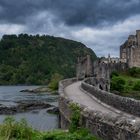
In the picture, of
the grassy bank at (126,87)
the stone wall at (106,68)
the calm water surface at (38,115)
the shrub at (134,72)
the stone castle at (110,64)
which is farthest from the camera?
the stone castle at (110,64)

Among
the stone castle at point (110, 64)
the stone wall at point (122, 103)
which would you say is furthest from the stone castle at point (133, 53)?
the stone wall at point (122, 103)

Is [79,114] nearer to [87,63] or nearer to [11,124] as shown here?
[11,124]

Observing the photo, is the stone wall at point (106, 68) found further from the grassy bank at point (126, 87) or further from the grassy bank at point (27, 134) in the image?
the grassy bank at point (27, 134)

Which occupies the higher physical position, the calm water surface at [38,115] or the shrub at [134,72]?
the shrub at [134,72]

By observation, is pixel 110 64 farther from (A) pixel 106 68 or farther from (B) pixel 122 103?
(B) pixel 122 103

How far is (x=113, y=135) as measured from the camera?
11555mm

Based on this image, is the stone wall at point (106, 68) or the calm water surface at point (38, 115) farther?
the stone wall at point (106, 68)

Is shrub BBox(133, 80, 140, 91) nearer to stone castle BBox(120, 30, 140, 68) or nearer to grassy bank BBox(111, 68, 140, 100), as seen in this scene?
grassy bank BBox(111, 68, 140, 100)

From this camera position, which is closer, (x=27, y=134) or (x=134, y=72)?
(x=27, y=134)

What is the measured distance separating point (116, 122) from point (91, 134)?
1869mm

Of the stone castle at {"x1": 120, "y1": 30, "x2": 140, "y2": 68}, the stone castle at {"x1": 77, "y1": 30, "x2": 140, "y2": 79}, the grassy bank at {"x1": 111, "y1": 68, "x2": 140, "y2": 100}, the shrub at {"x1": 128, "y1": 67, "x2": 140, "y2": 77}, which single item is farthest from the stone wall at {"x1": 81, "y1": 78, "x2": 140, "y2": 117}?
the stone castle at {"x1": 120, "y1": 30, "x2": 140, "y2": 68}

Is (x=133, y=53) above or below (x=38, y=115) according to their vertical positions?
above

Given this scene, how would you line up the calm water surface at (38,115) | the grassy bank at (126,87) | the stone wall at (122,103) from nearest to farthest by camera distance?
the stone wall at (122,103), the calm water surface at (38,115), the grassy bank at (126,87)

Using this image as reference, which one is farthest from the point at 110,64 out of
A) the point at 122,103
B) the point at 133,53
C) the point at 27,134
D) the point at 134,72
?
the point at 27,134
